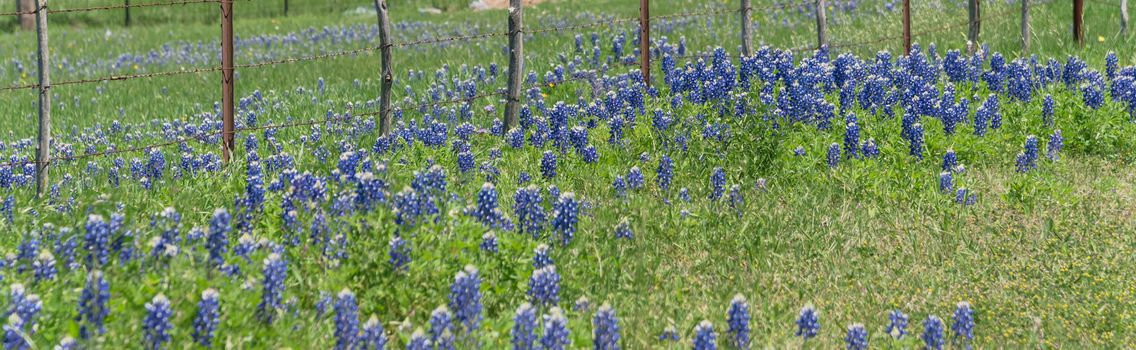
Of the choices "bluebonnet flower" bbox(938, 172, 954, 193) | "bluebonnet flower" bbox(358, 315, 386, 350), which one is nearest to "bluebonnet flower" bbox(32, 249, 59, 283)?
"bluebonnet flower" bbox(358, 315, 386, 350)

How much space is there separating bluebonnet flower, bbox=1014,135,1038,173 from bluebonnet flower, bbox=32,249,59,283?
5.16 m

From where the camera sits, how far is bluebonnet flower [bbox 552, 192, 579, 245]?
4848 mm

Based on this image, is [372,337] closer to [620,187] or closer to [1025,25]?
[620,187]

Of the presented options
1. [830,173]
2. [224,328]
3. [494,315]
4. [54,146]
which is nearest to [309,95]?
[54,146]

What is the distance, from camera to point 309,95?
10.4 metres

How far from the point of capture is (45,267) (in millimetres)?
3799

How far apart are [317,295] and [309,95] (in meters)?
6.49

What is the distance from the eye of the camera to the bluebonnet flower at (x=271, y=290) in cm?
372

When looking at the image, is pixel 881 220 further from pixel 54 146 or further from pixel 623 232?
pixel 54 146

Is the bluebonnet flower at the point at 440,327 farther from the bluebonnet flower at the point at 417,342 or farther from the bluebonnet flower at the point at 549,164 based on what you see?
the bluebonnet flower at the point at 549,164

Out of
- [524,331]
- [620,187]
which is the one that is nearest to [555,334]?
[524,331]

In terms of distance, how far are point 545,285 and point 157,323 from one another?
1.36 meters

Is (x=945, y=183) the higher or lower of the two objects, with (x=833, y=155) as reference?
lower

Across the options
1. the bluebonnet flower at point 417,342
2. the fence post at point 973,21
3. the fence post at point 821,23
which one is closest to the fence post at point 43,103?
the bluebonnet flower at point 417,342
